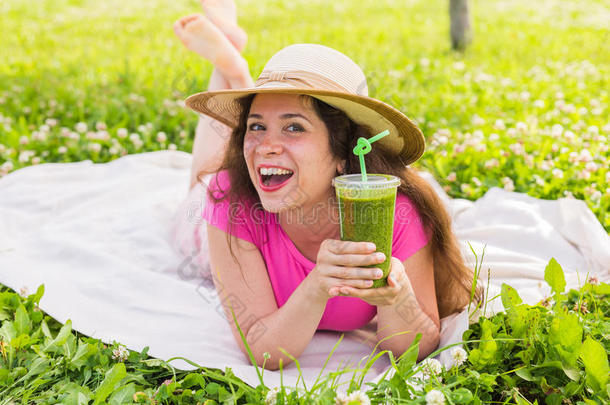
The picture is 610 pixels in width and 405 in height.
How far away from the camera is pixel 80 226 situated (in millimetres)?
4176

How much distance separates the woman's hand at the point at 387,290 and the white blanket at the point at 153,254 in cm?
56

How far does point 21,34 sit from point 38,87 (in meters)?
4.23

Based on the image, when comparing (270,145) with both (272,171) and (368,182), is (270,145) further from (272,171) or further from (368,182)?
(368,182)

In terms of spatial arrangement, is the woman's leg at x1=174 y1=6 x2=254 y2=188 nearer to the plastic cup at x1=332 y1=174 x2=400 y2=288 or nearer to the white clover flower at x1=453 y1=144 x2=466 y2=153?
the white clover flower at x1=453 y1=144 x2=466 y2=153

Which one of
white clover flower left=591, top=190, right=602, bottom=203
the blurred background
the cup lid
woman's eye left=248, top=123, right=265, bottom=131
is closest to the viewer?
the cup lid

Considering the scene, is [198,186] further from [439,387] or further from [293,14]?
[293,14]

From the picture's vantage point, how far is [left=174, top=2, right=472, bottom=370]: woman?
2.26 meters

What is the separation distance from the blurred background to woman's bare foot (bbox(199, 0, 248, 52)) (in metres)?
1.39

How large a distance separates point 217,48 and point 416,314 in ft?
8.22

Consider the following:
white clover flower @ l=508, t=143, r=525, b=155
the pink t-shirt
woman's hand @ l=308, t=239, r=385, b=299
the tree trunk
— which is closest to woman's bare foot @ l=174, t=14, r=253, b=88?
the pink t-shirt

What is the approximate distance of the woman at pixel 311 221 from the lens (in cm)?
226

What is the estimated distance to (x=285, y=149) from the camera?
229 cm

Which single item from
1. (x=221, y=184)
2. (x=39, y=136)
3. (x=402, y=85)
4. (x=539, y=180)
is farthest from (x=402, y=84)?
(x=221, y=184)

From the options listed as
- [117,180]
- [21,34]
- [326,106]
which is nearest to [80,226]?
[117,180]
